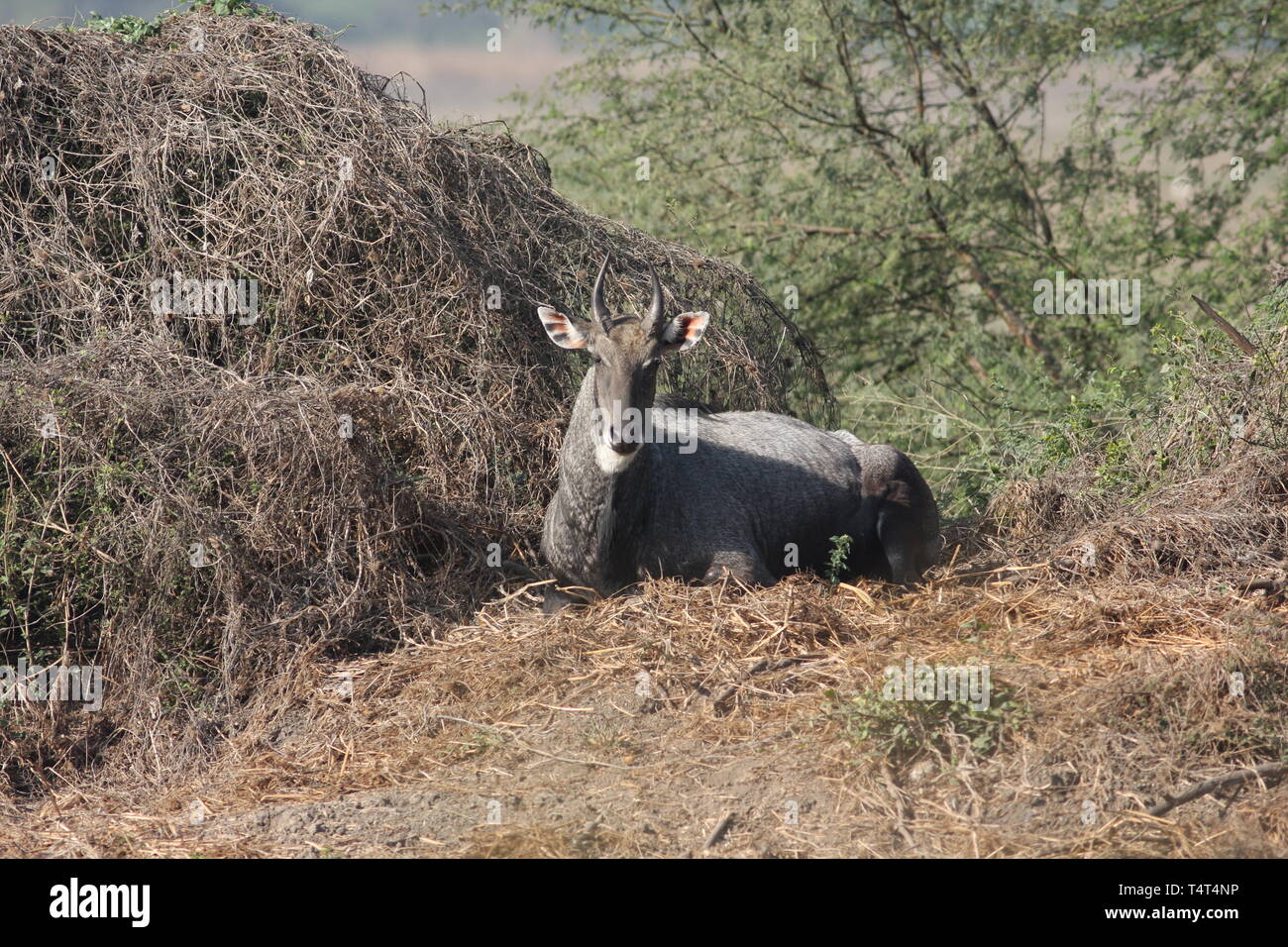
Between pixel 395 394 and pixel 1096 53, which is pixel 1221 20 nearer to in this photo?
pixel 1096 53

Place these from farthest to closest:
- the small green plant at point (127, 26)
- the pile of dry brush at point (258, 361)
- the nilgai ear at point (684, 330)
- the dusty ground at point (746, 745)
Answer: the small green plant at point (127, 26) → the nilgai ear at point (684, 330) → the pile of dry brush at point (258, 361) → the dusty ground at point (746, 745)

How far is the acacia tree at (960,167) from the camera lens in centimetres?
1388

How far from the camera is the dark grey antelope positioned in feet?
22.3

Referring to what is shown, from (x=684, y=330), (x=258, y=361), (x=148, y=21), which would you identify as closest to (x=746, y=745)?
(x=684, y=330)

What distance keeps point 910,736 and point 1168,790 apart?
98 centimetres

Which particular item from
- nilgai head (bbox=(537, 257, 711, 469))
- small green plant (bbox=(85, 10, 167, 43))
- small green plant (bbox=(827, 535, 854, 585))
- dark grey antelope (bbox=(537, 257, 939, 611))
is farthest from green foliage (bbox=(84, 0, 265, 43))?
small green plant (bbox=(827, 535, 854, 585))

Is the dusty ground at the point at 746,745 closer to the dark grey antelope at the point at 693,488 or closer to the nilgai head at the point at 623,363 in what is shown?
the dark grey antelope at the point at 693,488

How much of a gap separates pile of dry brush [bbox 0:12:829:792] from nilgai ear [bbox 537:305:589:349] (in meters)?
0.82

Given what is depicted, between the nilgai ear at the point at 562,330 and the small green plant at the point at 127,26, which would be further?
the small green plant at the point at 127,26

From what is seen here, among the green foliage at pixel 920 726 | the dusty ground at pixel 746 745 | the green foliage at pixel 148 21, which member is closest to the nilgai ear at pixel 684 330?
the dusty ground at pixel 746 745

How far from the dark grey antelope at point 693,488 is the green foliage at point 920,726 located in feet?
6.13

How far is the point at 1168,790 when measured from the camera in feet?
15.9

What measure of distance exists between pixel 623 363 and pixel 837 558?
1742 millimetres

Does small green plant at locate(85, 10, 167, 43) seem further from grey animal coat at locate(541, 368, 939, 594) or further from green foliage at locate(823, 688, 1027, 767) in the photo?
green foliage at locate(823, 688, 1027, 767)
